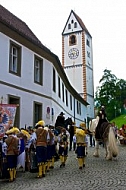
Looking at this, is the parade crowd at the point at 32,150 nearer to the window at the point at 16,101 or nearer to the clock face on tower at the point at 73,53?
the window at the point at 16,101

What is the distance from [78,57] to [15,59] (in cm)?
4514

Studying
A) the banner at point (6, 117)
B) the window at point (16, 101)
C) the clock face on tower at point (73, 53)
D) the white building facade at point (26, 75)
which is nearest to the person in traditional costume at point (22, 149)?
the banner at point (6, 117)

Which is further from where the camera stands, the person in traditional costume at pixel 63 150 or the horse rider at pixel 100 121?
the horse rider at pixel 100 121

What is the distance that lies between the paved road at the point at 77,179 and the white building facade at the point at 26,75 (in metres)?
7.20

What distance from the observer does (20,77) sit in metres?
19.0

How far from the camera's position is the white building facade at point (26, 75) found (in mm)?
17531

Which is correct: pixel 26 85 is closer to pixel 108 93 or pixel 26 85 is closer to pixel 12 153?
pixel 12 153

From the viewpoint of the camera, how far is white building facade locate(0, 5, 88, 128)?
17.5m

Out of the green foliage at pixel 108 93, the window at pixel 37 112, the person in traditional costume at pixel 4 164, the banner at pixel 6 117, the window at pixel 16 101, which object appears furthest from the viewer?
the green foliage at pixel 108 93

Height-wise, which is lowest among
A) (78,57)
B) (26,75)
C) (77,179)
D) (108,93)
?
(77,179)

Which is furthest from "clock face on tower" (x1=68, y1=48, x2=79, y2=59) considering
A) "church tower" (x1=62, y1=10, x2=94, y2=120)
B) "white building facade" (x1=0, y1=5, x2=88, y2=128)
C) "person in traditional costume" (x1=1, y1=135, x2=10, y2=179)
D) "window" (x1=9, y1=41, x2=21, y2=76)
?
"person in traditional costume" (x1=1, y1=135, x2=10, y2=179)

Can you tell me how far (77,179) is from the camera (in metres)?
9.49

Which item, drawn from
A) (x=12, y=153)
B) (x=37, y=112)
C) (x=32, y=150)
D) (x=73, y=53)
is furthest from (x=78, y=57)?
(x=12, y=153)

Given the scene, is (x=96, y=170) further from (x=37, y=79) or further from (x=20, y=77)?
(x=37, y=79)
